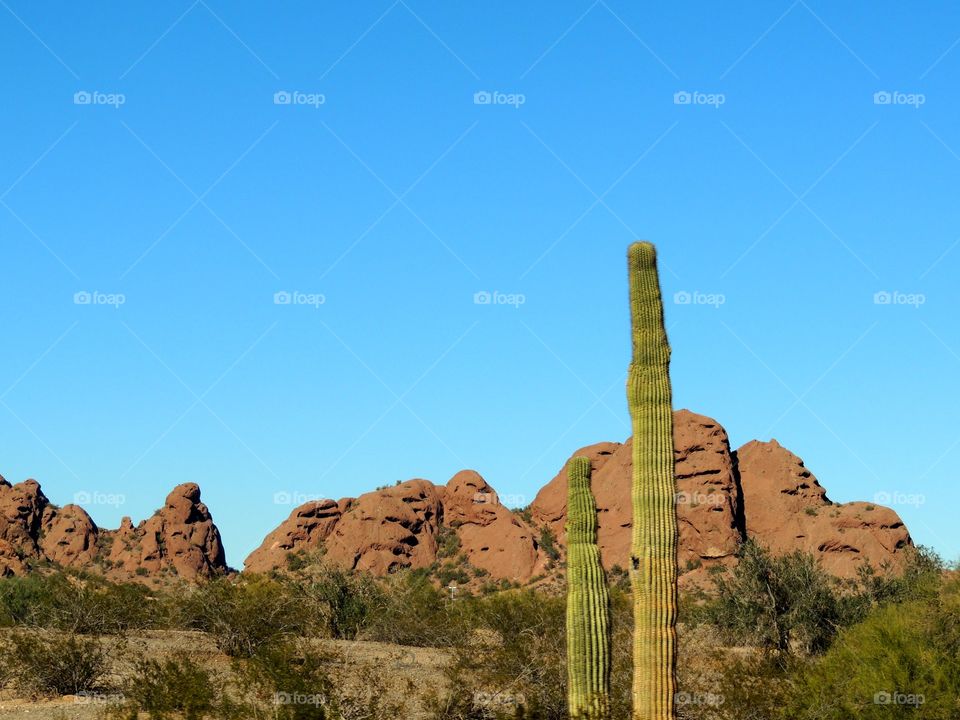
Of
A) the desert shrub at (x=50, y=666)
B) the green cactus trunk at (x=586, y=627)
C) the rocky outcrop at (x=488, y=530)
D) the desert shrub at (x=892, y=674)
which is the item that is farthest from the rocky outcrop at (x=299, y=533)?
the green cactus trunk at (x=586, y=627)

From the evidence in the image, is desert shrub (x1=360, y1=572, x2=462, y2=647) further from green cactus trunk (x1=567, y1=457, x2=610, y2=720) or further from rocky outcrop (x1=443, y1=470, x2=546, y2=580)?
rocky outcrop (x1=443, y1=470, x2=546, y2=580)

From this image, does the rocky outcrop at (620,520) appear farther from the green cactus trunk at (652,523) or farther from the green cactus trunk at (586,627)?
the green cactus trunk at (652,523)

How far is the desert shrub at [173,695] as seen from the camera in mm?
15188

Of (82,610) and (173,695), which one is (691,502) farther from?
(173,695)

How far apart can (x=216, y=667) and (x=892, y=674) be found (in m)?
12.5

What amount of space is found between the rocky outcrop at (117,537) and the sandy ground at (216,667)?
34754 mm

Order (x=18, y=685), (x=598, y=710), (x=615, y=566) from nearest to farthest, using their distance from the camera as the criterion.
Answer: (x=598, y=710) < (x=18, y=685) < (x=615, y=566)

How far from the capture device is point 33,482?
205 ft

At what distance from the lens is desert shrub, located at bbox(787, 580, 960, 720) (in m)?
15.9

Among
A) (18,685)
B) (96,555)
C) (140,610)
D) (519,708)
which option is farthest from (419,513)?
(519,708)

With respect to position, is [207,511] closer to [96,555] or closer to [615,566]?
[96,555]

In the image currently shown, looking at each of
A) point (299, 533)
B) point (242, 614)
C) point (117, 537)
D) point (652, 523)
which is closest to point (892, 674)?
point (652, 523)

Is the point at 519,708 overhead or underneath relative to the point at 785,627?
underneath

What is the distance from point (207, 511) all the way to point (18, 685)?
1802 inches
